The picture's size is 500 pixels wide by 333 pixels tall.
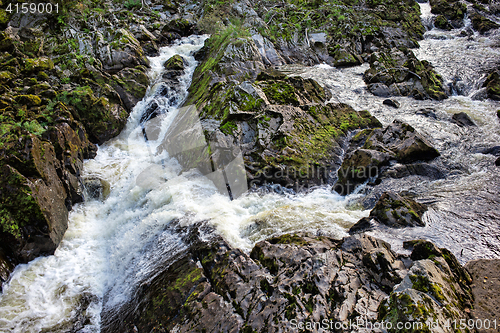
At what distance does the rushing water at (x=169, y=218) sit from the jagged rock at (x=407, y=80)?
239cm

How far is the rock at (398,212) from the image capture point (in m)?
5.39

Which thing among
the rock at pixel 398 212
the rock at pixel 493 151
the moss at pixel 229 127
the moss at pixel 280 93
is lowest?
the rock at pixel 493 151

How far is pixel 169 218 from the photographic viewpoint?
683 cm

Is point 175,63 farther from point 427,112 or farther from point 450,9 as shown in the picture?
point 450,9

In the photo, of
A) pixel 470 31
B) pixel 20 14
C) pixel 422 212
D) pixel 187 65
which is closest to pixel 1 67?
pixel 20 14

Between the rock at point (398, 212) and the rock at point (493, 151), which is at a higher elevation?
the rock at point (398, 212)

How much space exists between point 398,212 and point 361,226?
34.6 inches

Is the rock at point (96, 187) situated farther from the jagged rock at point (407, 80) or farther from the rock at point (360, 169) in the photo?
the jagged rock at point (407, 80)

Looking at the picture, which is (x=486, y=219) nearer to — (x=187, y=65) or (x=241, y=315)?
(x=241, y=315)

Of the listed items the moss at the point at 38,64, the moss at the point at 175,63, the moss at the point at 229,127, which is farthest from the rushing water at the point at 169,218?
the moss at the point at 175,63

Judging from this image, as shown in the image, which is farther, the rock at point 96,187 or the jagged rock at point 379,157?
the rock at point 96,187

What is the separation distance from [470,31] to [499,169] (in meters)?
20.5

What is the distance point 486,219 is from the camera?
17.5 ft

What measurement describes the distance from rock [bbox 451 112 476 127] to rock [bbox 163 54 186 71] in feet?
46.2
